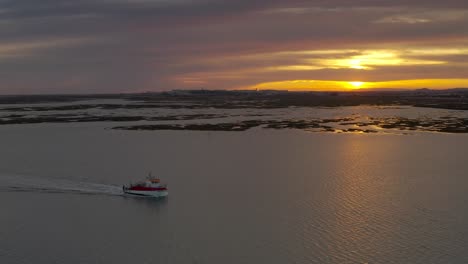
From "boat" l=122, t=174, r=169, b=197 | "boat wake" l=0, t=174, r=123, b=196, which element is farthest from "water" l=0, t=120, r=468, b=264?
"boat" l=122, t=174, r=169, b=197

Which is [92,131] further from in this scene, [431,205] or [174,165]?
[431,205]

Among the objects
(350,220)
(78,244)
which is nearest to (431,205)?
(350,220)

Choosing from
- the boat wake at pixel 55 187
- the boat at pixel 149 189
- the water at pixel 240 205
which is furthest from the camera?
the boat wake at pixel 55 187

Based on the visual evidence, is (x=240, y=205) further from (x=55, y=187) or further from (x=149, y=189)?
(x=55, y=187)

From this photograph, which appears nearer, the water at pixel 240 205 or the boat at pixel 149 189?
the water at pixel 240 205

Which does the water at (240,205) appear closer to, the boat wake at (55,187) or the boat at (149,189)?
the boat wake at (55,187)

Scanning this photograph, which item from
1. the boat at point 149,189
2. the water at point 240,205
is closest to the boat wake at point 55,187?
the water at point 240,205

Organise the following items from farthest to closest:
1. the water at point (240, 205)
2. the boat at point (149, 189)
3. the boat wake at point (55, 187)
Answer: the boat wake at point (55, 187) → the boat at point (149, 189) → the water at point (240, 205)
